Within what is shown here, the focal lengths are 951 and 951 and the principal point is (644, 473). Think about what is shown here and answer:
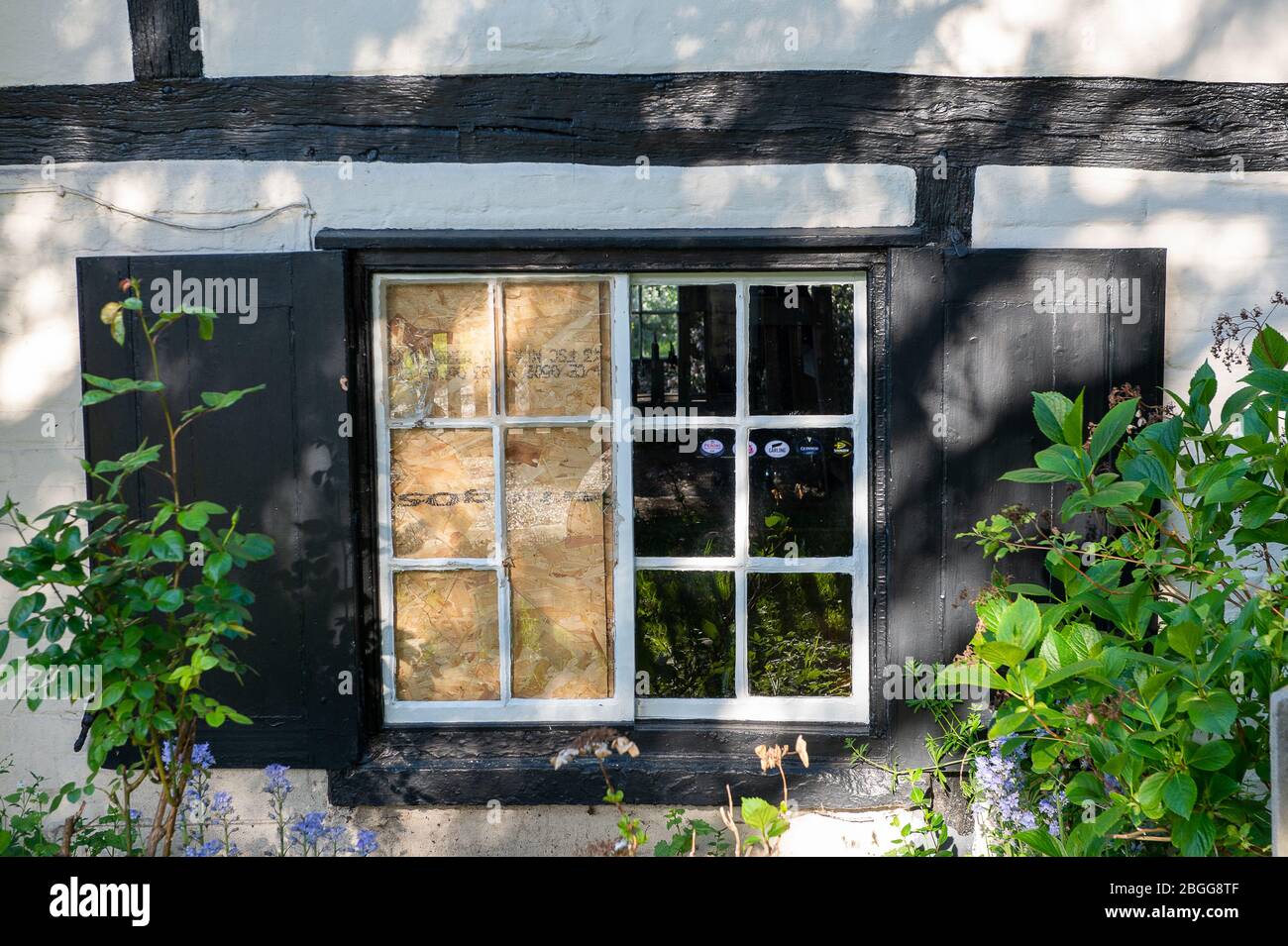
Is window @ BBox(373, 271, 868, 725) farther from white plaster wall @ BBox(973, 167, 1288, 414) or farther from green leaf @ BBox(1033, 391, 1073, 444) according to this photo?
green leaf @ BBox(1033, 391, 1073, 444)

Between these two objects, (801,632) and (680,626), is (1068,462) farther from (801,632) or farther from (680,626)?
(680,626)

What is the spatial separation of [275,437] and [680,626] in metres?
1.48

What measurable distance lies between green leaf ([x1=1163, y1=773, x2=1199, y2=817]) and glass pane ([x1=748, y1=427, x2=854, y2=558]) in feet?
4.58

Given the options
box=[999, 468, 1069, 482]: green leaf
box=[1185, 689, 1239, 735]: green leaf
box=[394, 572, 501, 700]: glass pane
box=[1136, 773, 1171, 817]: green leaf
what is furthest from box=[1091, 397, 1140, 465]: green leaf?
box=[394, 572, 501, 700]: glass pane

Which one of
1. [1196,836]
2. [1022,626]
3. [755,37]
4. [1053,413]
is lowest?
[1196,836]

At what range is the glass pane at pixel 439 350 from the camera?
319cm

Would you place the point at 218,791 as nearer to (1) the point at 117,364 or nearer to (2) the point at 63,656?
(2) the point at 63,656

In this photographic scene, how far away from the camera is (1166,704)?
1.95m

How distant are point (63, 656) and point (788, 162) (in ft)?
8.15

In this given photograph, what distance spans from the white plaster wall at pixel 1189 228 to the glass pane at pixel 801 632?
4.30 feet

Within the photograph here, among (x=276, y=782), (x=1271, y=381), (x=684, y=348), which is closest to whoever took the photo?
(x=1271, y=381)

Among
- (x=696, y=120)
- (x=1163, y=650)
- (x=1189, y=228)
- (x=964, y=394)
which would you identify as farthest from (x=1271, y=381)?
(x=696, y=120)

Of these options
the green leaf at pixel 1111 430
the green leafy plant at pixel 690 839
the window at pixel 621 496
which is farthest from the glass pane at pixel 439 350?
the green leaf at pixel 1111 430

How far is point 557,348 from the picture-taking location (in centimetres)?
319
